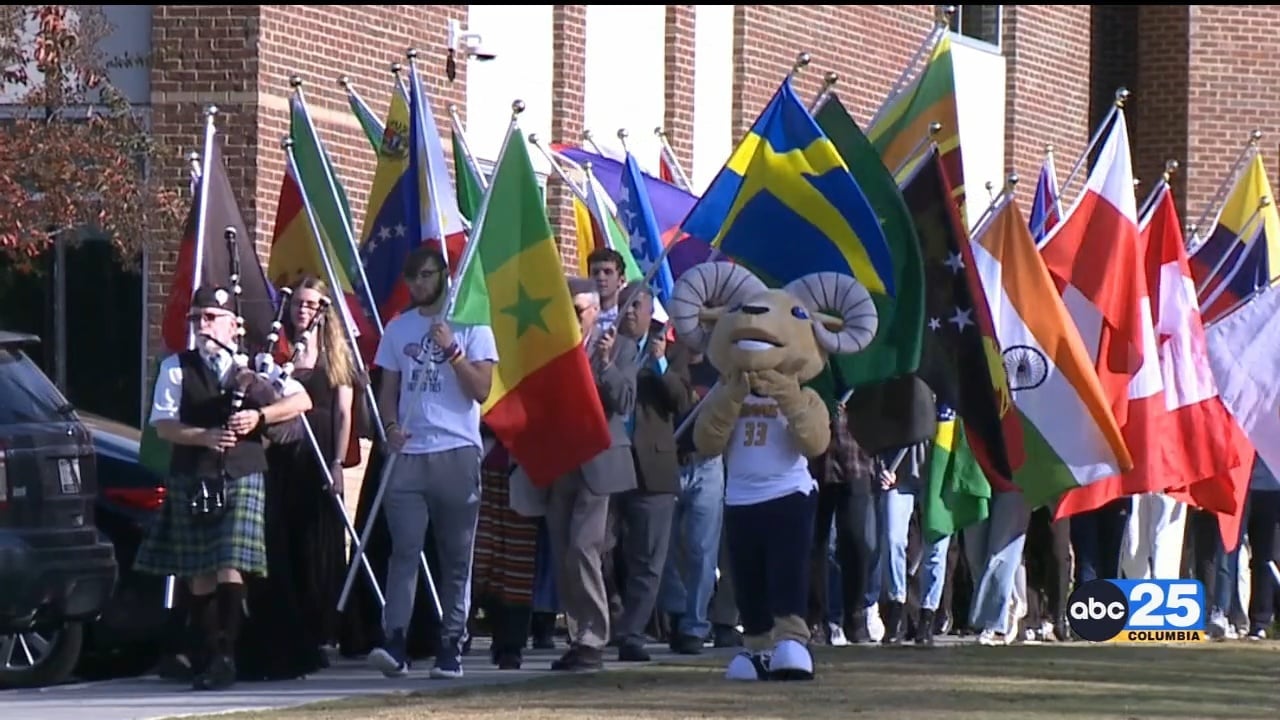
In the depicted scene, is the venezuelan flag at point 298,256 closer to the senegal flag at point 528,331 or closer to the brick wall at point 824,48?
the senegal flag at point 528,331

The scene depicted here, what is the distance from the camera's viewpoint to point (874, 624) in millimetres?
17812

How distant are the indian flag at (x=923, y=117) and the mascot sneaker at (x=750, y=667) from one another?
17.5ft

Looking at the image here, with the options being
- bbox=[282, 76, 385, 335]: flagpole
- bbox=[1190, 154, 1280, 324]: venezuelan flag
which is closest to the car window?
bbox=[282, 76, 385, 335]: flagpole

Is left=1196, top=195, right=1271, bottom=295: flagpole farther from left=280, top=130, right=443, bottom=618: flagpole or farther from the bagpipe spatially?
the bagpipe

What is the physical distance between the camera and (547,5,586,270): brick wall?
24.2 m

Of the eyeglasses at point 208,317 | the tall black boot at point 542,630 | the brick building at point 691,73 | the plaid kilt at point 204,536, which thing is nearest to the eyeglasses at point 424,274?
the eyeglasses at point 208,317

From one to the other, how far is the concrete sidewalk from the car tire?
225 mm

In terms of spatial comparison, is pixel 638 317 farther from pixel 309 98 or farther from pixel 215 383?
pixel 309 98

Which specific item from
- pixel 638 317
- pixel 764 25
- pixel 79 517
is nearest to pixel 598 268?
pixel 638 317

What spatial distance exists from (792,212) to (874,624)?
11.8 feet

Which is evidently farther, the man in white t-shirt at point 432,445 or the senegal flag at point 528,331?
the senegal flag at point 528,331

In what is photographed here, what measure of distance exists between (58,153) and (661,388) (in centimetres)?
413

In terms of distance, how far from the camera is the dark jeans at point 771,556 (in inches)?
525

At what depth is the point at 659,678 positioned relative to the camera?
13797mm
